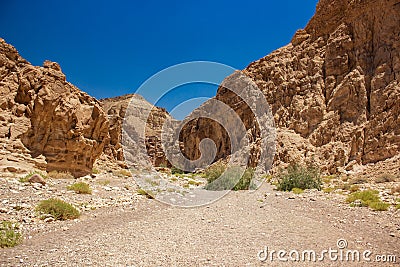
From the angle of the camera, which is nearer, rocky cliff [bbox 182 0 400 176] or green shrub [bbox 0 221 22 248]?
green shrub [bbox 0 221 22 248]

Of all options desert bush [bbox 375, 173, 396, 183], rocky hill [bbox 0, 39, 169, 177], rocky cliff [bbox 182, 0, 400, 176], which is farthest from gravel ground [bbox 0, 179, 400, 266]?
rocky cliff [bbox 182, 0, 400, 176]

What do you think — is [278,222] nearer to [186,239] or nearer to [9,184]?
[186,239]

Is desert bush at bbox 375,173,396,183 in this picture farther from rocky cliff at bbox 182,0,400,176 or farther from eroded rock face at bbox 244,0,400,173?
eroded rock face at bbox 244,0,400,173

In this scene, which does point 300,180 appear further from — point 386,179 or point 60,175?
point 60,175

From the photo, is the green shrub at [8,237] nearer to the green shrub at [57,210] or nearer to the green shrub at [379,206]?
the green shrub at [57,210]

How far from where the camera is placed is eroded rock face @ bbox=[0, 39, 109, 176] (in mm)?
12508

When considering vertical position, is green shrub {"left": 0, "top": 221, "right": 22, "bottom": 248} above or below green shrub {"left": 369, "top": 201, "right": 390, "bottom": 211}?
below

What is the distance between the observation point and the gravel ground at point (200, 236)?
13.8 feet

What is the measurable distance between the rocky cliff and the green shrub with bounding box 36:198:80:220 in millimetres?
19330

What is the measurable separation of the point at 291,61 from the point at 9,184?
2885 centimetres

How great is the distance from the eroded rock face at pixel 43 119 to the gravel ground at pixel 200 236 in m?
6.50

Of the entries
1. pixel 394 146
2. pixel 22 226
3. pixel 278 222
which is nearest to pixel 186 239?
pixel 278 222

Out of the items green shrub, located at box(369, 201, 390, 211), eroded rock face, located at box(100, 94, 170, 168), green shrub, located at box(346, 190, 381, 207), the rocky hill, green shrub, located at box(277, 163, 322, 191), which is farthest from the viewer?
eroded rock face, located at box(100, 94, 170, 168)

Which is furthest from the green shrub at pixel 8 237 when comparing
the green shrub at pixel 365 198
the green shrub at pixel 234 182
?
the green shrub at pixel 234 182
